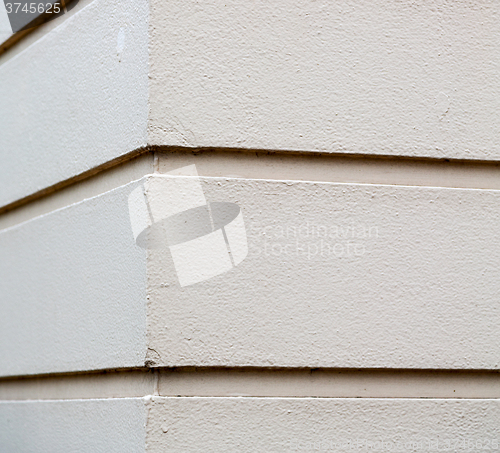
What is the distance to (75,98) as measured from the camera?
3.16 m

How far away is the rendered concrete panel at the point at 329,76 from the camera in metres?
2.71

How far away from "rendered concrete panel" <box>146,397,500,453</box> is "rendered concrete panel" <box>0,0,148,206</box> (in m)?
0.96

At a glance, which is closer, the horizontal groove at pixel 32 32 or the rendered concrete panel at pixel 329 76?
the rendered concrete panel at pixel 329 76

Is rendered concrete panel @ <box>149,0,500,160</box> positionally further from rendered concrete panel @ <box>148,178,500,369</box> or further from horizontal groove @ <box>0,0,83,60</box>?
horizontal groove @ <box>0,0,83,60</box>

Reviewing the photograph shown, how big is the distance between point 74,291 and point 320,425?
1.09 m

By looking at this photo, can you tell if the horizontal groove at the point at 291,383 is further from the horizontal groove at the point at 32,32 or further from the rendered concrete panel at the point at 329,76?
Answer: the horizontal groove at the point at 32,32

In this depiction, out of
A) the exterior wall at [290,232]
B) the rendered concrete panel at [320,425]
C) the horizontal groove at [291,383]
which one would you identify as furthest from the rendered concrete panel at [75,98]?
the rendered concrete panel at [320,425]

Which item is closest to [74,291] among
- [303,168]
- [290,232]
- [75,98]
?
[75,98]

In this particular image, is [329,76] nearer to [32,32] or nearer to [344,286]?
[344,286]

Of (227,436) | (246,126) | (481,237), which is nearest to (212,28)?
(246,126)

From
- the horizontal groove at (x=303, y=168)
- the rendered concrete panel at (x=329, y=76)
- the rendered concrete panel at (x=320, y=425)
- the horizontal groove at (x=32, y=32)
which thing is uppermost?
the horizontal groove at (x=32, y=32)

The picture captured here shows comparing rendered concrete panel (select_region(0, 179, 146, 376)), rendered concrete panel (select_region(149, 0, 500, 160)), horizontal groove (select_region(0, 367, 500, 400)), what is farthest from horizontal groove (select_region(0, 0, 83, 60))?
horizontal groove (select_region(0, 367, 500, 400))

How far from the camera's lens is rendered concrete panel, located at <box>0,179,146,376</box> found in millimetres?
2692

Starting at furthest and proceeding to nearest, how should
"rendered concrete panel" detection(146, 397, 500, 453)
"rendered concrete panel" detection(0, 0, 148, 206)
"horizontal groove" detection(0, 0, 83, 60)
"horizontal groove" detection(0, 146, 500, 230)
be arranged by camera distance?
"horizontal groove" detection(0, 0, 83, 60) → "rendered concrete panel" detection(0, 0, 148, 206) → "horizontal groove" detection(0, 146, 500, 230) → "rendered concrete panel" detection(146, 397, 500, 453)
